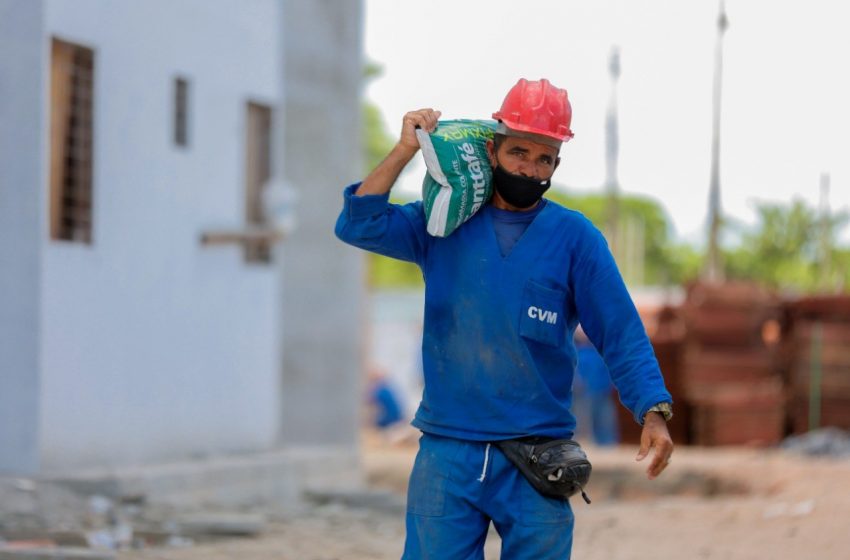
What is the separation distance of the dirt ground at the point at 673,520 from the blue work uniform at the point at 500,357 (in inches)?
159

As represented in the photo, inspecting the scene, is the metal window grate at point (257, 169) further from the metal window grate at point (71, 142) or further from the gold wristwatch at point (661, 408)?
the gold wristwatch at point (661, 408)

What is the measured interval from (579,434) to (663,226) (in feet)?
257

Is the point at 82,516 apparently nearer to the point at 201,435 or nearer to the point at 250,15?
the point at 201,435

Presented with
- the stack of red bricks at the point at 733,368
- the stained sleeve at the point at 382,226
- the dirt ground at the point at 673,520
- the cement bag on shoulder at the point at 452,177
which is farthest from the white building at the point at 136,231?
the stack of red bricks at the point at 733,368

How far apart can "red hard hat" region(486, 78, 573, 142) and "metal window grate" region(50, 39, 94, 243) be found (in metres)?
6.55

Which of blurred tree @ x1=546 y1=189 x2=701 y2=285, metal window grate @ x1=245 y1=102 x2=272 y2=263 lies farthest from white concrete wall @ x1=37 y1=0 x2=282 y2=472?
blurred tree @ x1=546 y1=189 x2=701 y2=285

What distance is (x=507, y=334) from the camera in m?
4.91

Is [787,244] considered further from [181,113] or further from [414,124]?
[414,124]

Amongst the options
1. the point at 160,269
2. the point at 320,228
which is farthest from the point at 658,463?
the point at 320,228

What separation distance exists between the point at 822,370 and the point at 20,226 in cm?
1277

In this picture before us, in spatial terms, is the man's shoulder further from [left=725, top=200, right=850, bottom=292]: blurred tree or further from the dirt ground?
[left=725, top=200, right=850, bottom=292]: blurred tree

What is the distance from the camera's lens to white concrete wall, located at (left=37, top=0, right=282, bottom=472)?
1093 centimetres

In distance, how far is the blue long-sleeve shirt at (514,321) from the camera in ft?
16.1

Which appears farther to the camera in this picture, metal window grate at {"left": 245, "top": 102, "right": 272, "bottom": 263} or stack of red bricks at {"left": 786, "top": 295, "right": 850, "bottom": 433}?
stack of red bricks at {"left": 786, "top": 295, "right": 850, "bottom": 433}
